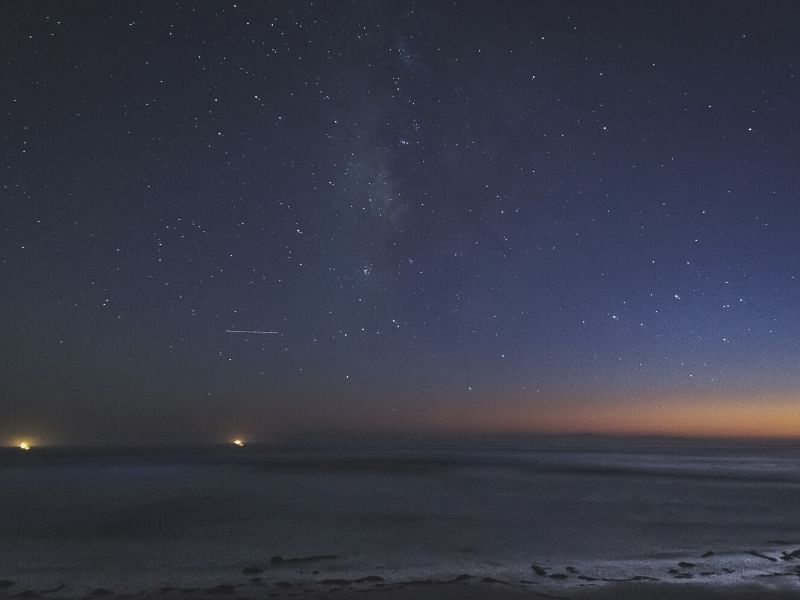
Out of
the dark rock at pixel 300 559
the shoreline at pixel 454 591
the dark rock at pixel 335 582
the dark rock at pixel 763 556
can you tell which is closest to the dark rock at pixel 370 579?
the shoreline at pixel 454 591

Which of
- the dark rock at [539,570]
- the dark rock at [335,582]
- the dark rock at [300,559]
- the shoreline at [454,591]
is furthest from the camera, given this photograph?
the dark rock at [300,559]

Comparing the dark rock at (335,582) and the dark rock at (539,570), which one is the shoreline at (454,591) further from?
the dark rock at (539,570)

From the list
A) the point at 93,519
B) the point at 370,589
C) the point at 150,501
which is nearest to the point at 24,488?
the point at 150,501

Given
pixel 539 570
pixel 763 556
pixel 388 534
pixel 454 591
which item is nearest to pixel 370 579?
pixel 454 591

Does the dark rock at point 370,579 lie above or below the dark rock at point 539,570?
above

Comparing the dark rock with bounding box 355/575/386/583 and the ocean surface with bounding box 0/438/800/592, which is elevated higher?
the dark rock with bounding box 355/575/386/583

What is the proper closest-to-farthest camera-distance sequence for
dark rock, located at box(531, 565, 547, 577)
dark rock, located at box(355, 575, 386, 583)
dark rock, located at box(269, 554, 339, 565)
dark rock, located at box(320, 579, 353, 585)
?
1. dark rock, located at box(320, 579, 353, 585)
2. dark rock, located at box(355, 575, 386, 583)
3. dark rock, located at box(531, 565, 547, 577)
4. dark rock, located at box(269, 554, 339, 565)

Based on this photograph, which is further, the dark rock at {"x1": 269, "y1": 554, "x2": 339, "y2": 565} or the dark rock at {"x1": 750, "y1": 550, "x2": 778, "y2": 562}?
the dark rock at {"x1": 269, "y1": 554, "x2": 339, "y2": 565}

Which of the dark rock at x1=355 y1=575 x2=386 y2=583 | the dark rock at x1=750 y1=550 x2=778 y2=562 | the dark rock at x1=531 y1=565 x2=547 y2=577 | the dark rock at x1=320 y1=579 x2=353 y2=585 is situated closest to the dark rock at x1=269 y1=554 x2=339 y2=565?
the dark rock at x1=320 y1=579 x2=353 y2=585

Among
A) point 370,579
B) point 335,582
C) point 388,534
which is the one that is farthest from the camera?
point 388,534

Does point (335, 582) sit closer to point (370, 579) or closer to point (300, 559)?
point (370, 579)

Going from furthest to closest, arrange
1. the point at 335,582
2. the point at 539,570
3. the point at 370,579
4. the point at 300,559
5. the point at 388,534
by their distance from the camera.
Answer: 1. the point at 388,534
2. the point at 300,559
3. the point at 539,570
4. the point at 370,579
5. the point at 335,582

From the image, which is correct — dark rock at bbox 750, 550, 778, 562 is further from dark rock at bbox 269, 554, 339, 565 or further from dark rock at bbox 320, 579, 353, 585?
dark rock at bbox 269, 554, 339, 565

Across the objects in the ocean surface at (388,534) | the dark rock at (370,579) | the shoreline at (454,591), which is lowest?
the ocean surface at (388,534)
